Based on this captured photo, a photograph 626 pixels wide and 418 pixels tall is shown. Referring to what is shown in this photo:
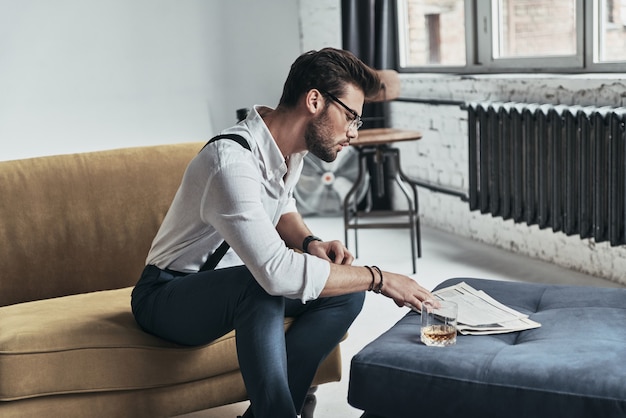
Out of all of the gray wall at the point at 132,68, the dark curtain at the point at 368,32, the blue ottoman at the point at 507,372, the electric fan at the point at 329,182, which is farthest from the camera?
the electric fan at the point at 329,182

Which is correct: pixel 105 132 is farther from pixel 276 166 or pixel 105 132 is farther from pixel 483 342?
pixel 483 342

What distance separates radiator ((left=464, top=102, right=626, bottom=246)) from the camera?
11.2 ft

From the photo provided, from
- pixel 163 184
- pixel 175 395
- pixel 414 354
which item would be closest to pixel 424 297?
pixel 414 354

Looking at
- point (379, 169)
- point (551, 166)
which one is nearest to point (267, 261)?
point (551, 166)

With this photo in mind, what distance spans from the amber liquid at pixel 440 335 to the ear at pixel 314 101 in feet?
1.78

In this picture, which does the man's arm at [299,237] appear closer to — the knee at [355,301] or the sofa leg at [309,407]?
the knee at [355,301]

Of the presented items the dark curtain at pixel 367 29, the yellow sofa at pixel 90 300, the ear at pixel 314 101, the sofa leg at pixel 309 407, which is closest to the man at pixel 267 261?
the ear at pixel 314 101

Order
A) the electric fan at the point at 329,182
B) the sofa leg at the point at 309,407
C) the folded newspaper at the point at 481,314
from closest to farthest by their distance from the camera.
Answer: the folded newspaper at the point at 481,314, the sofa leg at the point at 309,407, the electric fan at the point at 329,182

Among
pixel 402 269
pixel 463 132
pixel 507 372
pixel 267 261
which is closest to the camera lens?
pixel 507 372

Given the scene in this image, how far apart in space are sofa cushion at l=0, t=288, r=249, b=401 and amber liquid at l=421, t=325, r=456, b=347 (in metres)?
0.50

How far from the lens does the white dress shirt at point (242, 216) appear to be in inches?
71.1

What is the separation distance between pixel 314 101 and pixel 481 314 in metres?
0.62

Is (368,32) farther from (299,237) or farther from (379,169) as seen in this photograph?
(299,237)

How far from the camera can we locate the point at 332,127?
1.98 meters
